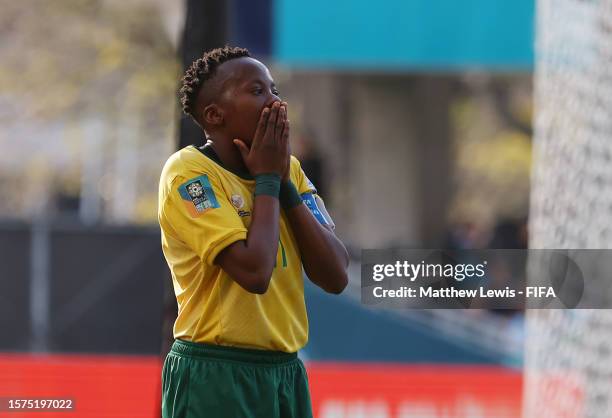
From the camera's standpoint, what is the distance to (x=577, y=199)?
5.83 meters

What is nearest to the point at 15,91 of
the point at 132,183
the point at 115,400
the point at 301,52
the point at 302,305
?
the point at 132,183

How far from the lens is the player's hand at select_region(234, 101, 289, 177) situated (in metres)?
3.11

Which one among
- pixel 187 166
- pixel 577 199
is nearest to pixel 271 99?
pixel 187 166

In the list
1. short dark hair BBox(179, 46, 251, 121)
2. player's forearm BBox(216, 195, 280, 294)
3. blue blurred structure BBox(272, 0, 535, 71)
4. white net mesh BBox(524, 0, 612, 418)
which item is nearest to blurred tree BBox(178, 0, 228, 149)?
short dark hair BBox(179, 46, 251, 121)

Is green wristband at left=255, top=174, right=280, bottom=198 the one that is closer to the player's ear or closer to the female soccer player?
the female soccer player

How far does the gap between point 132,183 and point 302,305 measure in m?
9.98

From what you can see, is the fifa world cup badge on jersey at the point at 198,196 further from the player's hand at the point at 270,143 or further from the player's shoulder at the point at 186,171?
the player's hand at the point at 270,143

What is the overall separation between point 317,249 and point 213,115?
487mm

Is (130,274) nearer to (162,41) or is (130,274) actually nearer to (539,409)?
(539,409)

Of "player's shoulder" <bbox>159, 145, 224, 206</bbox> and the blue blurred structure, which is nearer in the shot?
"player's shoulder" <bbox>159, 145, 224, 206</bbox>

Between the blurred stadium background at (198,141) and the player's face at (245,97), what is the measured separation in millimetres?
1402

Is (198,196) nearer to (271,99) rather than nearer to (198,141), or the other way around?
(271,99)

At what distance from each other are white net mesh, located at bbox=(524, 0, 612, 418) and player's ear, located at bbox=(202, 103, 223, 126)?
2821mm

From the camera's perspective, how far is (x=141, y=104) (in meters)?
14.7
